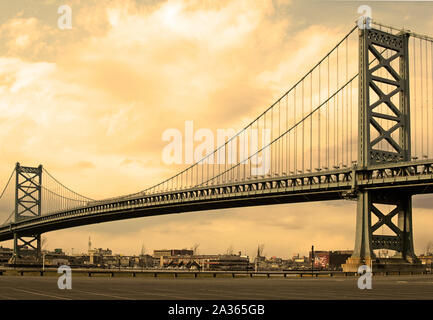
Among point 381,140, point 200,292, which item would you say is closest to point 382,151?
point 381,140

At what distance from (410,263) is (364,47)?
1038 inches

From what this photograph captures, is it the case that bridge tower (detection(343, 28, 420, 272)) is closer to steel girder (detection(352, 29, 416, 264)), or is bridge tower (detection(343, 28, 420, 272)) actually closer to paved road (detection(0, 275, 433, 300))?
steel girder (detection(352, 29, 416, 264))

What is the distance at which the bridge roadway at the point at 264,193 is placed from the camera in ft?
234

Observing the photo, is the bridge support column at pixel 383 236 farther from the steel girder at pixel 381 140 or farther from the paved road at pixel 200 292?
the paved road at pixel 200 292

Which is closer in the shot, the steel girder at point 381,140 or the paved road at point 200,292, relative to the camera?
the paved road at point 200,292

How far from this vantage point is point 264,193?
3381 inches

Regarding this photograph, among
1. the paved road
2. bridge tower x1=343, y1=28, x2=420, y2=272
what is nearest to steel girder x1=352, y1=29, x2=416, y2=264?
bridge tower x1=343, y1=28, x2=420, y2=272

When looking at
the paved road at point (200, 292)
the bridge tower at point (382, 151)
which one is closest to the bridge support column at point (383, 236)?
the bridge tower at point (382, 151)

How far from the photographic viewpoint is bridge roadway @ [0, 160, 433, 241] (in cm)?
7125

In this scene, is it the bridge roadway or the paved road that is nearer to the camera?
the paved road
